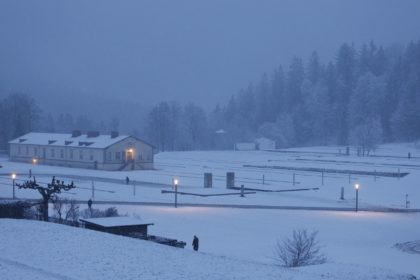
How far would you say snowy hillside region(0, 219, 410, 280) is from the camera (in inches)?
590

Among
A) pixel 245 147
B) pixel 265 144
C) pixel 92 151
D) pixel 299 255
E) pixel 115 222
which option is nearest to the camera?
pixel 299 255

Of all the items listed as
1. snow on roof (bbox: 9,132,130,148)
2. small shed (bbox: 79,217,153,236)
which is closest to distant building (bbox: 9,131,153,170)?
snow on roof (bbox: 9,132,130,148)

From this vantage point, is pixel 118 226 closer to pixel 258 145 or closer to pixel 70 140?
pixel 70 140

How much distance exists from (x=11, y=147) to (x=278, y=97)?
7113cm

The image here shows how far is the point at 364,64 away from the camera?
125500 mm

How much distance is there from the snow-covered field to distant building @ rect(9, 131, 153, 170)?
3038 mm

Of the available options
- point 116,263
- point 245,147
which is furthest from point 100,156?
point 116,263

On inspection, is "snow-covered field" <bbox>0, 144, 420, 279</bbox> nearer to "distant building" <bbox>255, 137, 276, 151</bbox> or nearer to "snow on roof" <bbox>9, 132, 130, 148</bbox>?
"snow on roof" <bbox>9, 132, 130, 148</bbox>

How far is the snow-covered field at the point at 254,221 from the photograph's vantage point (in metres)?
16.6

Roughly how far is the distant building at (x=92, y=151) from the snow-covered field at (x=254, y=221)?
3.04 m

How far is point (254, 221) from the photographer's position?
3241cm

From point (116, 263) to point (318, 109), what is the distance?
104m

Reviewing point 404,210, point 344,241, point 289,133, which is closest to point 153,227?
point 344,241

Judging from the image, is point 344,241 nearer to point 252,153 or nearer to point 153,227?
point 153,227
